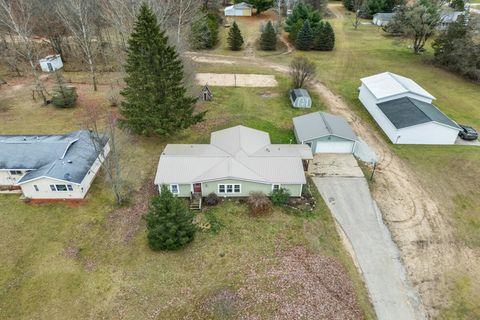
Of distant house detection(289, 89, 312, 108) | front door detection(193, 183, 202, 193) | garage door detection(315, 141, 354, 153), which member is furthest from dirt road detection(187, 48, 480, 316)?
front door detection(193, 183, 202, 193)

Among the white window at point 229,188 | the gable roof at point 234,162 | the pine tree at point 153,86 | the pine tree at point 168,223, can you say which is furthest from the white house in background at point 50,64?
the pine tree at point 168,223

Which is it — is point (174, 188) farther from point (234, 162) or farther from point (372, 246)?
point (372, 246)

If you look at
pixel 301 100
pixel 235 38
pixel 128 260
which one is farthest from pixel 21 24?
pixel 128 260

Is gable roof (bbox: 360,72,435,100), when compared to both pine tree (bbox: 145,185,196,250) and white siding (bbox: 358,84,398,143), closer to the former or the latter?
white siding (bbox: 358,84,398,143)

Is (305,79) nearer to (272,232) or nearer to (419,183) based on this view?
(419,183)

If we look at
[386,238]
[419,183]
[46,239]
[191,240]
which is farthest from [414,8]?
[46,239]

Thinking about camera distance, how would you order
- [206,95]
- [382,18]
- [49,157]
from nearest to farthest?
1. [49,157]
2. [206,95]
3. [382,18]

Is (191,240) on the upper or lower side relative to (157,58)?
lower

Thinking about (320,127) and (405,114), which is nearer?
(320,127)
